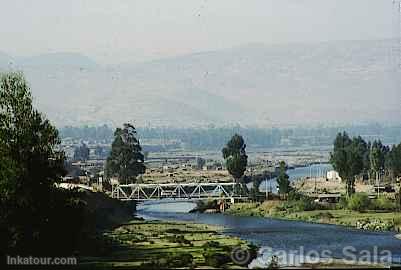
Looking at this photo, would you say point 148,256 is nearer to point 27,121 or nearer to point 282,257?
point 282,257

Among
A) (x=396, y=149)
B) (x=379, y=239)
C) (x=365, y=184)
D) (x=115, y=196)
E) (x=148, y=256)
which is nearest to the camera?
(x=148, y=256)

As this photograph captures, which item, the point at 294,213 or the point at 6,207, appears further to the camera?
the point at 294,213

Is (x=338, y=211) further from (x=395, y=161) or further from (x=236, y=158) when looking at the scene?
(x=395, y=161)

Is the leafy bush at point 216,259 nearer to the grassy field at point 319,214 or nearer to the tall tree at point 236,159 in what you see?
the grassy field at point 319,214

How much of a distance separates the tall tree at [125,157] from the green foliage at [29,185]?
66.3 meters

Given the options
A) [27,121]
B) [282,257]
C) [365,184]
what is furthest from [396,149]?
[27,121]

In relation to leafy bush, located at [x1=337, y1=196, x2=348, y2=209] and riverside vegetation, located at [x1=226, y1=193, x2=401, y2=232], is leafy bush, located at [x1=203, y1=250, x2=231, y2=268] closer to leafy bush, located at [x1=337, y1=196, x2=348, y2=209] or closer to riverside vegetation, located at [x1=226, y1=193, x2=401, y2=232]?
riverside vegetation, located at [x1=226, y1=193, x2=401, y2=232]

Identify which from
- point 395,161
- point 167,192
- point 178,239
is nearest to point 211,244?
point 178,239

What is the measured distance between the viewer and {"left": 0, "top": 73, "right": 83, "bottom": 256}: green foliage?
42.5m

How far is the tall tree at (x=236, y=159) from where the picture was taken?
347 feet

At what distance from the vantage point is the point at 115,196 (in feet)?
342

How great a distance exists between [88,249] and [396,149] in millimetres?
66097

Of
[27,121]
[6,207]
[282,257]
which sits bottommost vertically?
[282,257]

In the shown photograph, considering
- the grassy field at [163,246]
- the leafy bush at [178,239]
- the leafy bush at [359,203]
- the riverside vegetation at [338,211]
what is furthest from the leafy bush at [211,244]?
the leafy bush at [359,203]
